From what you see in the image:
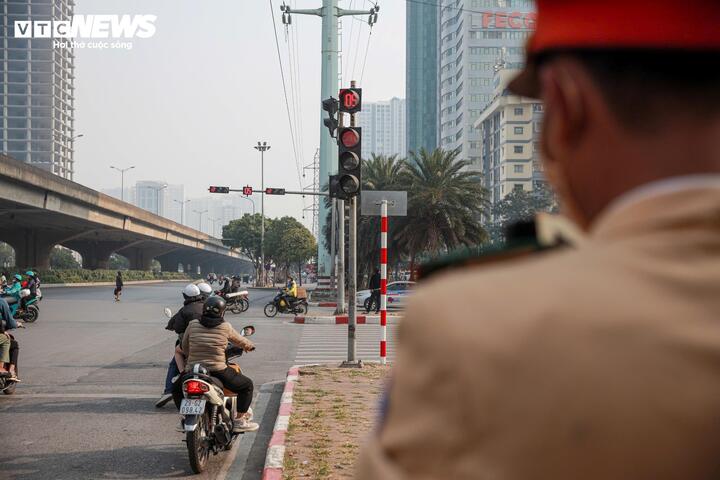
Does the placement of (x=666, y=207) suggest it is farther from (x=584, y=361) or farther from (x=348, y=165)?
(x=348, y=165)

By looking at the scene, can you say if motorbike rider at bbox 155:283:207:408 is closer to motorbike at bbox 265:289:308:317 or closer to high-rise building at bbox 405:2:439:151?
motorbike at bbox 265:289:308:317

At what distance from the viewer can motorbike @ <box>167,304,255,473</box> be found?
267 inches

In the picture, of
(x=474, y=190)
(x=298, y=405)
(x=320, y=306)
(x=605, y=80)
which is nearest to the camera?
(x=605, y=80)

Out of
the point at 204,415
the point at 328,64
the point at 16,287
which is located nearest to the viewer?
the point at 204,415

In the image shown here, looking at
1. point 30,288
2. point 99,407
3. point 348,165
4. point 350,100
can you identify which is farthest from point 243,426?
point 30,288

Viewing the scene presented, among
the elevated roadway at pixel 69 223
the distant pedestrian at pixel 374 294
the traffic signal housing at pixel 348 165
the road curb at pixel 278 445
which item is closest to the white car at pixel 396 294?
the distant pedestrian at pixel 374 294

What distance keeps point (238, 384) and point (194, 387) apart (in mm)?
843

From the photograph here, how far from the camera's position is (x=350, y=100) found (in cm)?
1291

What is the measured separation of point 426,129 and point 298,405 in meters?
185

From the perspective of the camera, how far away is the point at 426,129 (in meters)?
192

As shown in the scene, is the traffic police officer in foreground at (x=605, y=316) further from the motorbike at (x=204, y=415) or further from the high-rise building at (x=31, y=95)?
the high-rise building at (x=31, y=95)

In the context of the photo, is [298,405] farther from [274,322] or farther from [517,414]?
[274,322]

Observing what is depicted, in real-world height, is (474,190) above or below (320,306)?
above

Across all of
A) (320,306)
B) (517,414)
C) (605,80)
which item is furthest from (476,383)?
(320,306)
